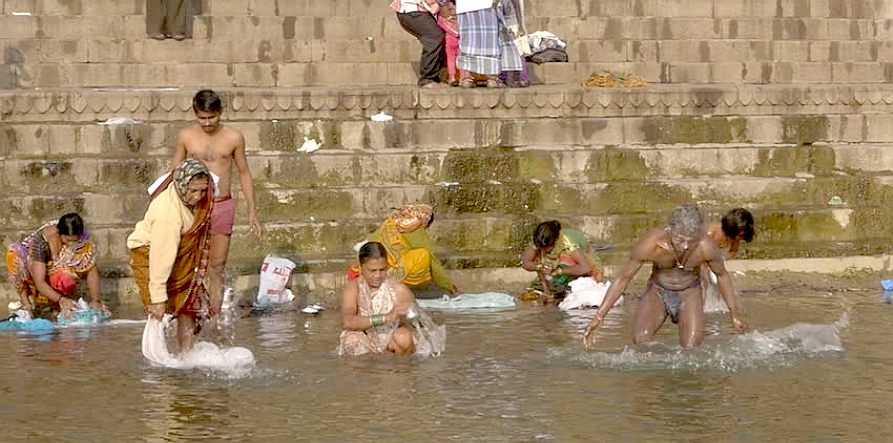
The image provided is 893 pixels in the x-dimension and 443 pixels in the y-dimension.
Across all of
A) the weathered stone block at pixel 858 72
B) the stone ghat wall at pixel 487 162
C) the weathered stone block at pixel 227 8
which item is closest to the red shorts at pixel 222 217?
the stone ghat wall at pixel 487 162

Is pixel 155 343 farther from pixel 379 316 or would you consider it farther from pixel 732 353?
pixel 732 353

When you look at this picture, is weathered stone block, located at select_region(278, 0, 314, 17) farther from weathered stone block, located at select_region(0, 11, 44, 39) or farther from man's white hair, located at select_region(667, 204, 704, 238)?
man's white hair, located at select_region(667, 204, 704, 238)

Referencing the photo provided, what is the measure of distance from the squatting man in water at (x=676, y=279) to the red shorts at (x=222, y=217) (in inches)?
83.9

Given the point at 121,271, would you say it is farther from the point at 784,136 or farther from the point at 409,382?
the point at 784,136

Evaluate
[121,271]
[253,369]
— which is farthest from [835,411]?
[121,271]

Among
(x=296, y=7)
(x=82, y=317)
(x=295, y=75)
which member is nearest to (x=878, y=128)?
(x=295, y=75)

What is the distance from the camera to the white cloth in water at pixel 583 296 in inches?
423

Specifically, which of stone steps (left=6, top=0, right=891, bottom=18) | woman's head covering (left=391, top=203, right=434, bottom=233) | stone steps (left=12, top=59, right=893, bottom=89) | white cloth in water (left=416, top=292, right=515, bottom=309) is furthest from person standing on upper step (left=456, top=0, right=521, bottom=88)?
white cloth in water (left=416, top=292, right=515, bottom=309)

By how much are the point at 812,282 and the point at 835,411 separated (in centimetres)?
444

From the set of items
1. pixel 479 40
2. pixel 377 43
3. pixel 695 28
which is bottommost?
pixel 479 40

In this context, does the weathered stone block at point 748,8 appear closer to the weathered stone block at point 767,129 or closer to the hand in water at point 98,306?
the weathered stone block at point 767,129

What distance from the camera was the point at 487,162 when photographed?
39.9 ft

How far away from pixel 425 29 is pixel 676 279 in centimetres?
479

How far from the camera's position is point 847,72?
14977mm
